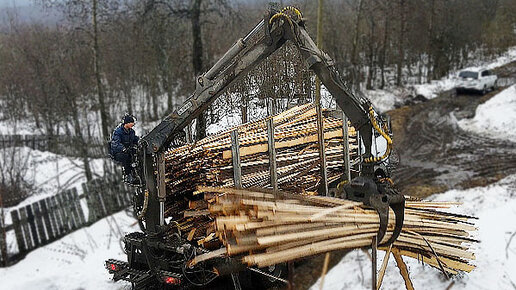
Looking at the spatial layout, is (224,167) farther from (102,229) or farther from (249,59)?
(102,229)

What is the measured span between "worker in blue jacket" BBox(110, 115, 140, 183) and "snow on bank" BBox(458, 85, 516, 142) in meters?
18.8

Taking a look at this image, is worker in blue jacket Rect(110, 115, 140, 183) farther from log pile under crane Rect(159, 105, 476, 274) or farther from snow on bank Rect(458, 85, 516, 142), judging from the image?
snow on bank Rect(458, 85, 516, 142)

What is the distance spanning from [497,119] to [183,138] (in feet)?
68.2

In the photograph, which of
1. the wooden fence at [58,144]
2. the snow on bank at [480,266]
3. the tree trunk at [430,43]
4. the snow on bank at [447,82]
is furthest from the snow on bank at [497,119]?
the wooden fence at [58,144]

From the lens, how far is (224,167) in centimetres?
621

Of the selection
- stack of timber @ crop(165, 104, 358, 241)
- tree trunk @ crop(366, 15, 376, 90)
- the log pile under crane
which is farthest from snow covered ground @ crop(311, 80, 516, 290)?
tree trunk @ crop(366, 15, 376, 90)

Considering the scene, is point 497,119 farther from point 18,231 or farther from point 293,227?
point 293,227

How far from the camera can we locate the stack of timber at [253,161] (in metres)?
6.23

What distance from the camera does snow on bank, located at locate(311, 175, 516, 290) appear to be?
8.24m

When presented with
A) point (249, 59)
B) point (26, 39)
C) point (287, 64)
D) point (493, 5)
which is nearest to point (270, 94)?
point (287, 64)

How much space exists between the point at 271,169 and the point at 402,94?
26.3 meters

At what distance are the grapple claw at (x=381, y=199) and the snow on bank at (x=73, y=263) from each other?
5.44 metres

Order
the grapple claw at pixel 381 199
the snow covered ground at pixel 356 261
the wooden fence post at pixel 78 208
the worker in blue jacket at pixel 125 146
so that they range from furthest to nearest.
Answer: the wooden fence post at pixel 78 208 < the snow covered ground at pixel 356 261 < the worker in blue jacket at pixel 125 146 < the grapple claw at pixel 381 199

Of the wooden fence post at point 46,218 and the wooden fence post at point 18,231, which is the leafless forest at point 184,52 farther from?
the wooden fence post at point 18,231
